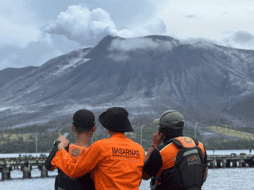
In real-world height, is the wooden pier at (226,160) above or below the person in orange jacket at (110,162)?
below

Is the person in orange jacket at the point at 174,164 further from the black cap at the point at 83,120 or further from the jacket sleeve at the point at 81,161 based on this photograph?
the black cap at the point at 83,120

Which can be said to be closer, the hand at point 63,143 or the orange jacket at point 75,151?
the hand at point 63,143

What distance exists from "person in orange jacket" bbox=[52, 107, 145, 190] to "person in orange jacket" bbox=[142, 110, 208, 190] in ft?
0.89

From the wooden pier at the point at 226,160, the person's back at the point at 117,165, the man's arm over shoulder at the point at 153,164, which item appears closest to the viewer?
the person's back at the point at 117,165

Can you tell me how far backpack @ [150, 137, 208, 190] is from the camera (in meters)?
6.24

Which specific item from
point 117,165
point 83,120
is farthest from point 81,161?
point 83,120

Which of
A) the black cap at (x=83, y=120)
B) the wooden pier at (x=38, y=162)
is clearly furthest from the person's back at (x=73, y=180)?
the wooden pier at (x=38, y=162)

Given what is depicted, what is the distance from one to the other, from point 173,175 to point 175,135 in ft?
2.14

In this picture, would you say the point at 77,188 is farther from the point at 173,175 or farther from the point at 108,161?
the point at 173,175

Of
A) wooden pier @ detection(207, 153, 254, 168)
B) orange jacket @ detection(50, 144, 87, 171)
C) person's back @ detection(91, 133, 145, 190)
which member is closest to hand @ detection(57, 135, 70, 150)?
orange jacket @ detection(50, 144, 87, 171)

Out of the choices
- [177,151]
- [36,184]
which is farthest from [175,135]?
[36,184]

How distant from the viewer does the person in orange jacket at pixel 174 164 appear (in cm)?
623

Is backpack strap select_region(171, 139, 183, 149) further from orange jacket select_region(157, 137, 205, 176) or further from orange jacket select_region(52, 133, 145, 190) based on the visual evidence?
orange jacket select_region(52, 133, 145, 190)

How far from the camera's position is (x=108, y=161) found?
5801mm
